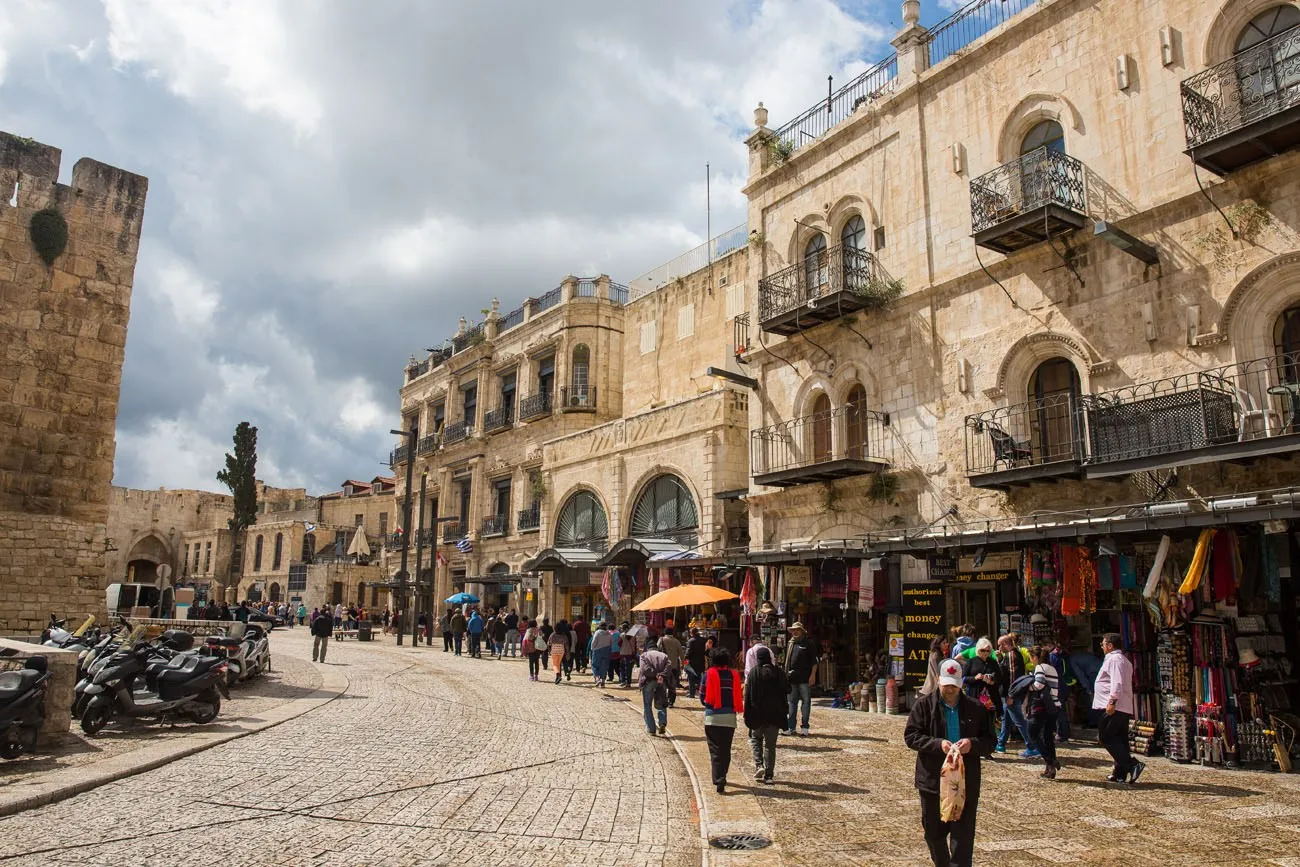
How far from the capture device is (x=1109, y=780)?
377 inches

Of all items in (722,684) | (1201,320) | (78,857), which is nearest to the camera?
(78,857)

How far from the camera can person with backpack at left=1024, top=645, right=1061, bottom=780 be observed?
9.77 metres

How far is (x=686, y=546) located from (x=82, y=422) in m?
14.8

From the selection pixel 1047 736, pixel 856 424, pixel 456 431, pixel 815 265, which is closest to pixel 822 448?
pixel 856 424

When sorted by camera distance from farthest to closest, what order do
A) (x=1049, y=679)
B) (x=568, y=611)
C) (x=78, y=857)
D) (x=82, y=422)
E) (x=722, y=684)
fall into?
1. (x=568, y=611)
2. (x=82, y=422)
3. (x=1049, y=679)
4. (x=722, y=684)
5. (x=78, y=857)

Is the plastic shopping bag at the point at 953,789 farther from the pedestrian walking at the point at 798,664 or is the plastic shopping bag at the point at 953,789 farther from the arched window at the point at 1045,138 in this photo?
the arched window at the point at 1045,138

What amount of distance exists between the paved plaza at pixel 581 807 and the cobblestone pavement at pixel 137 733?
92 cm

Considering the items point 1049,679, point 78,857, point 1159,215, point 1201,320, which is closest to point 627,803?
point 78,857

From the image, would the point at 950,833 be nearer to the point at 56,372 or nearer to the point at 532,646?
the point at 532,646

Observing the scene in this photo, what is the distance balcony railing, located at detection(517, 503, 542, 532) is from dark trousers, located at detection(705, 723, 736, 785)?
24.0m

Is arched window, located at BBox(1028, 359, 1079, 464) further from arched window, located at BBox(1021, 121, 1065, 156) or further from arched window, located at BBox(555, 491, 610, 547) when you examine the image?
arched window, located at BBox(555, 491, 610, 547)

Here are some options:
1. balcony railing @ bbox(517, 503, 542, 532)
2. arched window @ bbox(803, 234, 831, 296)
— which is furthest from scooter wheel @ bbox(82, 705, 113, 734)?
balcony railing @ bbox(517, 503, 542, 532)

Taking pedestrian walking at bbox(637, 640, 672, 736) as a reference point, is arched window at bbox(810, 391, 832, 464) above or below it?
above

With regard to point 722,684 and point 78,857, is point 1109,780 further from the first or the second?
point 78,857
